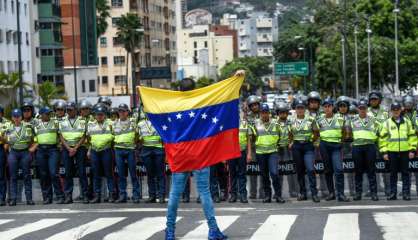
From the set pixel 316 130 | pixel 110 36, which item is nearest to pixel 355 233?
pixel 316 130

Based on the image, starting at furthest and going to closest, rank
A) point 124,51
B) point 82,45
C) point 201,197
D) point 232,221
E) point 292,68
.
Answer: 1. point 124,51
2. point 292,68
3. point 82,45
4. point 232,221
5. point 201,197

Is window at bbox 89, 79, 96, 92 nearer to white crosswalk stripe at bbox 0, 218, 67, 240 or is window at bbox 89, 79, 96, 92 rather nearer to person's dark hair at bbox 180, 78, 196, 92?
white crosswalk stripe at bbox 0, 218, 67, 240

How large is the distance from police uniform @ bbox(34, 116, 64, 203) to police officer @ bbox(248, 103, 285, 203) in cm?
398

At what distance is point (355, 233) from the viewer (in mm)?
13477

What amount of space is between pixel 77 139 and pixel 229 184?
3.19 m

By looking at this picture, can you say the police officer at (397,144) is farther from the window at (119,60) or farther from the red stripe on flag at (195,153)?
the window at (119,60)

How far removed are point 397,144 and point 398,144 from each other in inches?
0.9

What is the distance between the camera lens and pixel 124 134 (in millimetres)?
19906

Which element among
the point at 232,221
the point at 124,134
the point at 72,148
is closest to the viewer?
the point at 232,221

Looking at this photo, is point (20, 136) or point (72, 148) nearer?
point (20, 136)

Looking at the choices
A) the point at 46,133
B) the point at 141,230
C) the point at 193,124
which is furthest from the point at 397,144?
the point at 193,124

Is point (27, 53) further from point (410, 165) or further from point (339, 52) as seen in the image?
point (410, 165)

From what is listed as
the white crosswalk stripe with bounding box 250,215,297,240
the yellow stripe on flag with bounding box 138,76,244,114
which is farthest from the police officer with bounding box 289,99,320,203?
the yellow stripe on flag with bounding box 138,76,244,114

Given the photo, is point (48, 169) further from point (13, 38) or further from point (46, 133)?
point (13, 38)
